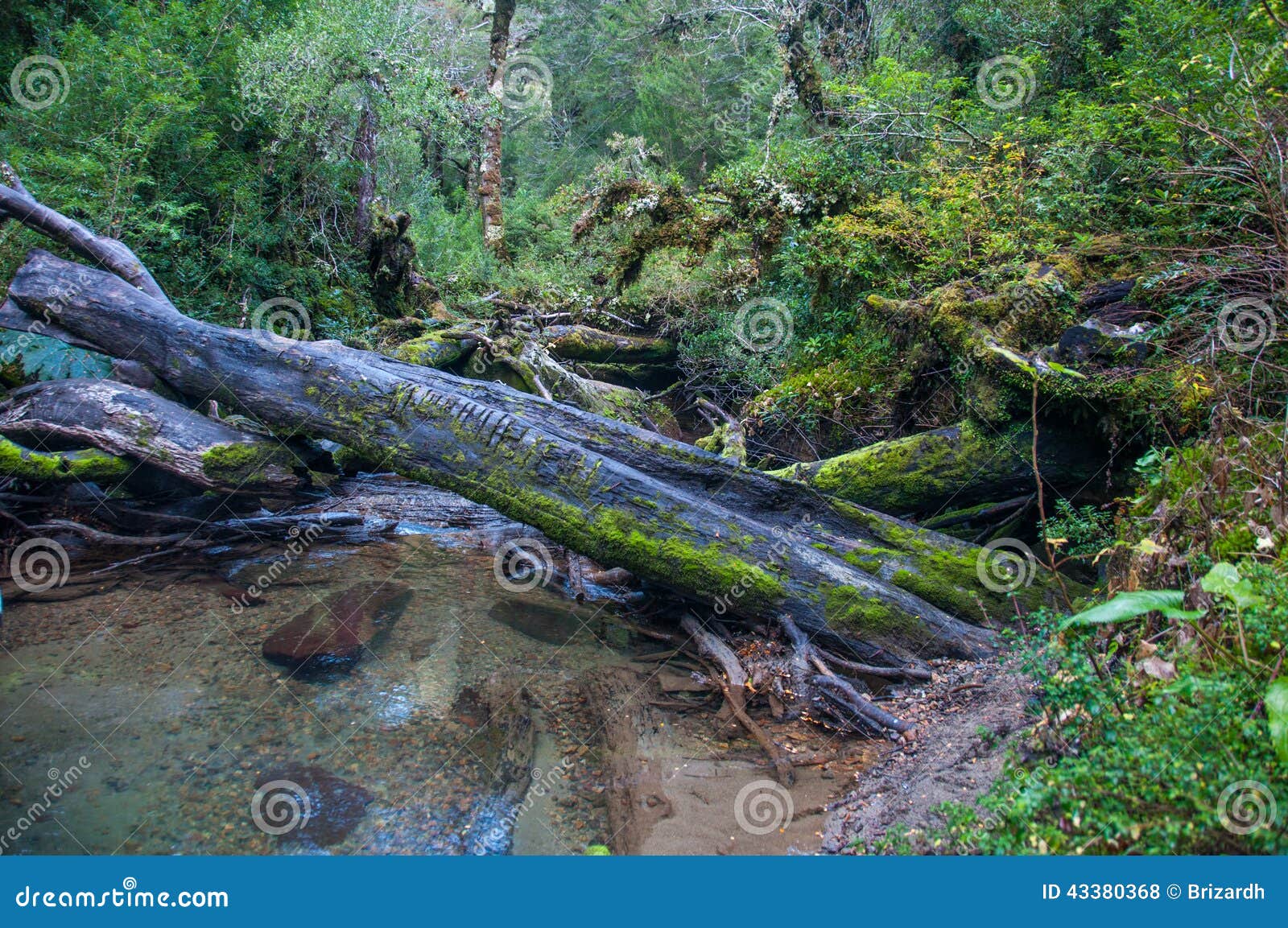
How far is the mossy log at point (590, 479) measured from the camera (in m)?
4.96

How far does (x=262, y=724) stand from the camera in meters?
4.17

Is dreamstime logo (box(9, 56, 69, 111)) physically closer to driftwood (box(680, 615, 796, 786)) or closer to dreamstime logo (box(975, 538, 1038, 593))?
driftwood (box(680, 615, 796, 786))

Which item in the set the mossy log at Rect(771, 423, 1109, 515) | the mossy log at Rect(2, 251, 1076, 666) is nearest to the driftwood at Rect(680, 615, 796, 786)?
the mossy log at Rect(2, 251, 1076, 666)

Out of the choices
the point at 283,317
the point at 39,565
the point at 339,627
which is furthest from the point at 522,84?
the point at 339,627

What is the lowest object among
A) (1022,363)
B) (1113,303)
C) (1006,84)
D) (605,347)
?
(605,347)

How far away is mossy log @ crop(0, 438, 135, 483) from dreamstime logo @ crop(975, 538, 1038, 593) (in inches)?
273

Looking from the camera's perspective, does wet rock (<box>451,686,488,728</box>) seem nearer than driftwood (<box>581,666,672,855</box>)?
No

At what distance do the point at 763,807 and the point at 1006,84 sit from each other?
9.96 metres

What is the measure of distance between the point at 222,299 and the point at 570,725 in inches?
303

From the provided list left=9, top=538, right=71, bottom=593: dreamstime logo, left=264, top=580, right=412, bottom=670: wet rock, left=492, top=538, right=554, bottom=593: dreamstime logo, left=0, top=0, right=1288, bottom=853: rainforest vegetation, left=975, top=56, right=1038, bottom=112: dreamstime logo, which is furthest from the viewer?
left=975, top=56, right=1038, bottom=112: dreamstime logo

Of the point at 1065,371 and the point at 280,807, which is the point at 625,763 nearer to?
the point at 280,807

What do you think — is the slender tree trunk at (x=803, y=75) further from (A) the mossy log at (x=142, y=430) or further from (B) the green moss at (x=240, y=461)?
(A) the mossy log at (x=142, y=430)

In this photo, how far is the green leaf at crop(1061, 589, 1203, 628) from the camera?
244cm

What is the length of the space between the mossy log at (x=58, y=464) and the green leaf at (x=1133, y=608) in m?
6.92
